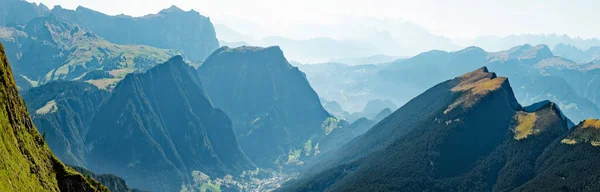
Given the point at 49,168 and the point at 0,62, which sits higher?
the point at 0,62

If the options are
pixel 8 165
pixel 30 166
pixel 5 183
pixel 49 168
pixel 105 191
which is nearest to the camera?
pixel 5 183

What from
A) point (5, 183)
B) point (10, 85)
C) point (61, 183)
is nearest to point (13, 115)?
point (10, 85)

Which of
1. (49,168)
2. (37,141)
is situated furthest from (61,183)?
(37,141)

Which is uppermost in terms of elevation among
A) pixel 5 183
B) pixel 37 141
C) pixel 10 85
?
pixel 10 85

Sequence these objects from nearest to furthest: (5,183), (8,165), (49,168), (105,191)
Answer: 1. (5,183)
2. (8,165)
3. (49,168)
4. (105,191)

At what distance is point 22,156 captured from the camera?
536 ft

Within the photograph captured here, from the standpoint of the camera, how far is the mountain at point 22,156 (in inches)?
5950

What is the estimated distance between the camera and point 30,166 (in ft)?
538

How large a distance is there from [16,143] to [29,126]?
1908cm

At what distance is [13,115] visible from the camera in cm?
17038

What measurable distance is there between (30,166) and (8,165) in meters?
15.2

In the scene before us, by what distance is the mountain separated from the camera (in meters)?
151

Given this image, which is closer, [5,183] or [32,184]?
[5,183]

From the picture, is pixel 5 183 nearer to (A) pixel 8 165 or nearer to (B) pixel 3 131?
(A) pixel 8 165
